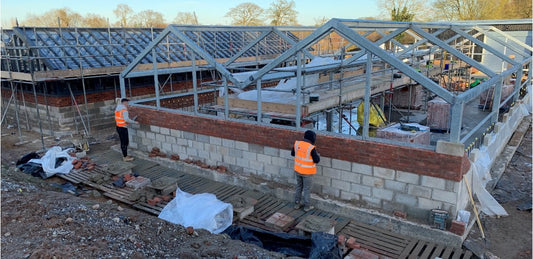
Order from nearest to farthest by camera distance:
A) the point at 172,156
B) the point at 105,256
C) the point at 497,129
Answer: the point at 105,256 < the point at 497,129 < the point at 172,156

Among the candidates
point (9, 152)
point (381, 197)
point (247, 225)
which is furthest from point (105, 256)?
point (9, 152)

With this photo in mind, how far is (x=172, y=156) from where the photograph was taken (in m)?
10.6

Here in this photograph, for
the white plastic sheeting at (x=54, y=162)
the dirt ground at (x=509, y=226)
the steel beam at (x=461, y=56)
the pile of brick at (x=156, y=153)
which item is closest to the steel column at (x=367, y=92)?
the dirt ground at (x=509, y=226)

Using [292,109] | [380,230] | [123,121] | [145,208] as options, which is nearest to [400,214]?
[380,230]

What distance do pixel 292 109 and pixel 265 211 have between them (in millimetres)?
2431

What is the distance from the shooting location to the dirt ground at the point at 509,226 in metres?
6.37

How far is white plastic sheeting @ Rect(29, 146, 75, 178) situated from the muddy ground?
1272 mm

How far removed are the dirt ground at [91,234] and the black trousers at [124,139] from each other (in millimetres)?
3071

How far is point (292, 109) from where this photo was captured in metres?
8.73

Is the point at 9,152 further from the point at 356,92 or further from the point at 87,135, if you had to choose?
the point at 356,92

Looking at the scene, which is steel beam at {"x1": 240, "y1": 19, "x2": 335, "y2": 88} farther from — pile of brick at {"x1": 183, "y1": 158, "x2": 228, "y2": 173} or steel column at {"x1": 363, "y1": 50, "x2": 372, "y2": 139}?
pile of brick at {"x1": 183, "y1": 158, "x2": 228, "y2": 173}

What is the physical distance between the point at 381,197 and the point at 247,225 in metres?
2.64

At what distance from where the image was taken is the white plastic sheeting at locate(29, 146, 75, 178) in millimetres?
10094

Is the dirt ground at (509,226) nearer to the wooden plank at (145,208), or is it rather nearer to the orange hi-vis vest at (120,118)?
the wooden plank at (145,208)
